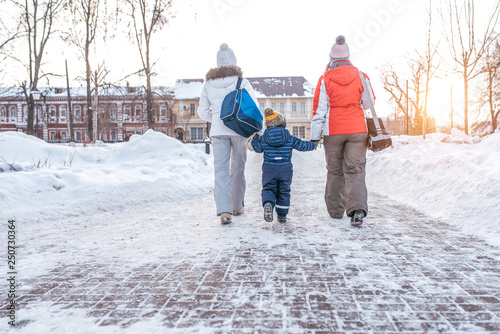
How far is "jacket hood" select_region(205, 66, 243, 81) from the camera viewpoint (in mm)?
4625

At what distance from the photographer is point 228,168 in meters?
4.78

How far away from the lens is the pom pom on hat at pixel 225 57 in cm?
476

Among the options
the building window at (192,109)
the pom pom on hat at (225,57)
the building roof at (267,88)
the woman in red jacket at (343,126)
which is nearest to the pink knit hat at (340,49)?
the woman in red jacket at (343,126)

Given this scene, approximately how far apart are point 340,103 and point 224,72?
148 cm

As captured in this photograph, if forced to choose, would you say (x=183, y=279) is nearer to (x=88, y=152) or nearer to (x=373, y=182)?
(x=373, y=182)

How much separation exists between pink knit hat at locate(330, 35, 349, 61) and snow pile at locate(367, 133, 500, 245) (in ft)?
7.17

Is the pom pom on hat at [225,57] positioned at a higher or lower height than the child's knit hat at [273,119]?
higher

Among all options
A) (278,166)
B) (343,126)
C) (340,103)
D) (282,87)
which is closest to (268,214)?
(278,166)

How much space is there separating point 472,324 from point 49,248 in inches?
137

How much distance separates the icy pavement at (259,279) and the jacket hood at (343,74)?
A: 1.72 m

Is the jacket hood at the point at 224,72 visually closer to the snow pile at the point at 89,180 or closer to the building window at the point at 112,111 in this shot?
the snow pile at the point at 89,180

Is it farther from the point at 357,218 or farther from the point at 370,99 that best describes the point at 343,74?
the point at 357,218

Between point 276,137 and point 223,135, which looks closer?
point 276,137

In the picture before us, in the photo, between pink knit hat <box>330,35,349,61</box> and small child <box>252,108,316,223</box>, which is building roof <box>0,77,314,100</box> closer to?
pink knit hat <box>330,35,349,61</box>
